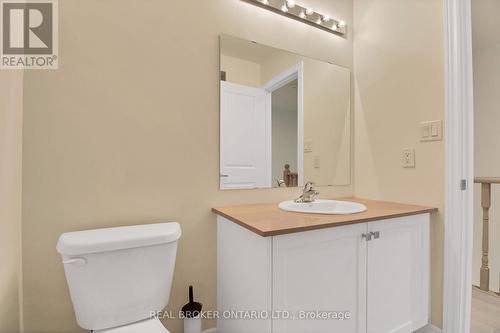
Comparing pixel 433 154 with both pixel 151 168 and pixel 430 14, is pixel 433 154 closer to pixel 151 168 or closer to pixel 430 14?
pixel 430 14

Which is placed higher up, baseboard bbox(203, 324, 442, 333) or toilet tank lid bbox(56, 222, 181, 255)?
toilet tank lid bbox(56, 222, 181, 255)

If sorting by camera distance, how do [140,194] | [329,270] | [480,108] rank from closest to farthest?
[329,270], [140,194], [480,108]

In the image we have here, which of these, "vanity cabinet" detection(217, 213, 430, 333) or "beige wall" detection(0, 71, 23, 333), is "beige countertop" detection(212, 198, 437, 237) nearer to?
"vanity cabinet" detection(217, 213, 430, 333)

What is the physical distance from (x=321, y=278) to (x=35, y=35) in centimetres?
166

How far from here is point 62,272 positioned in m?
1.09

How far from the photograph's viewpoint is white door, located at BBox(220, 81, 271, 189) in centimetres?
141

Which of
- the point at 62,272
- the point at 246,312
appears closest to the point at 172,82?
the point at 62,272

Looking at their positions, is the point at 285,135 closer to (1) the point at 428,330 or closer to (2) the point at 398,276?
(2) the point at 398,276

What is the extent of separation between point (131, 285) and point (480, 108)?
3851 millimetres

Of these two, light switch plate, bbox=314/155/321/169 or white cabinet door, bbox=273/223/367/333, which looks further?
light switch plate, bbox=314/155/321/169

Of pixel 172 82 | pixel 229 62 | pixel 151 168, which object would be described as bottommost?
pixel 151 168

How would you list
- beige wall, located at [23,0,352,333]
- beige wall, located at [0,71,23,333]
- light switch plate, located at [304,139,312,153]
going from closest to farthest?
1. beige wall, located at [0,71,23,333]
2. beige wall, located at [23,0,352,333]
3. light switch plate, located at [304,139,312,153]

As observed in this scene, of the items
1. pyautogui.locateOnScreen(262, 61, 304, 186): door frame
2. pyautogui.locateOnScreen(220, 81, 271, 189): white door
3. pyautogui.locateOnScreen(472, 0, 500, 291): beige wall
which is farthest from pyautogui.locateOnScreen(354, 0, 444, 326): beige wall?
pyautogui.locateOnScreen(472, 0, 500, 291): beige wall

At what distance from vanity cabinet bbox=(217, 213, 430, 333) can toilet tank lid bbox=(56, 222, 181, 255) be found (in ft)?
1.08
